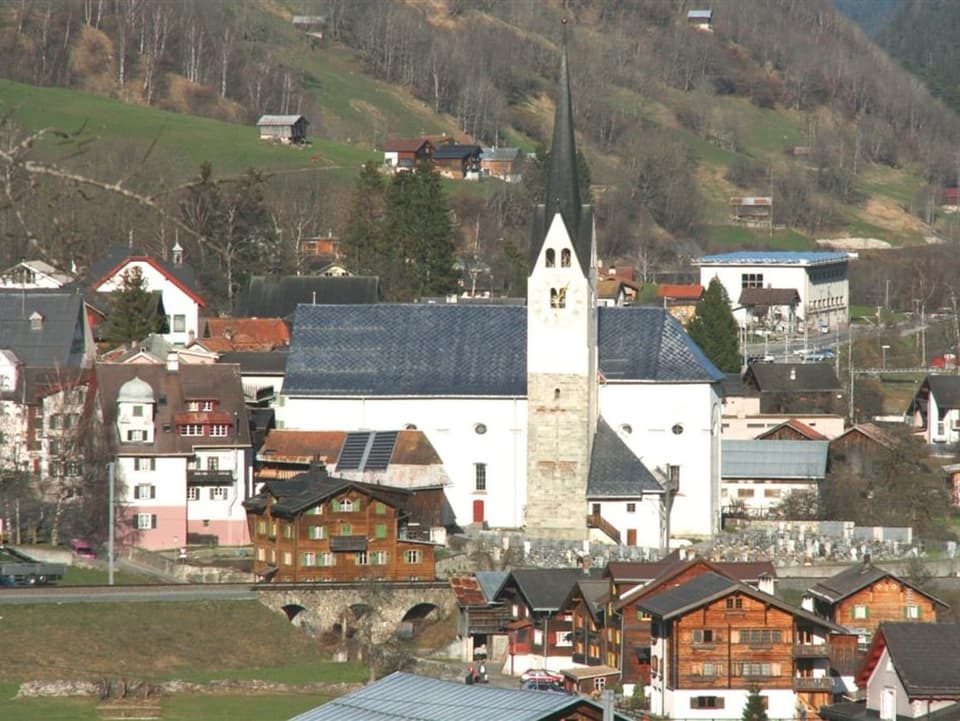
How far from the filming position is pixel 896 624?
3941 centimetres

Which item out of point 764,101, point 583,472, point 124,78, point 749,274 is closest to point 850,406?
point 583,472

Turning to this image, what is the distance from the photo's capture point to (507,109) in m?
A: 172

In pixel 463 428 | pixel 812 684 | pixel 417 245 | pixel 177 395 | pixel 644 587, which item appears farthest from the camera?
pixel 417 245

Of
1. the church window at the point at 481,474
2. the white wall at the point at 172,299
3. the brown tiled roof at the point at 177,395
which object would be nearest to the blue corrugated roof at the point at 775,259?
the white wall at the point at 172,299

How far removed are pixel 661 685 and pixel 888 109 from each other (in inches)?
6191

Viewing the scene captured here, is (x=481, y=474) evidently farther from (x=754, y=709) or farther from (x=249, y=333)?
(x=754, y=709)

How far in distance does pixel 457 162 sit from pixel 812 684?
98469mm

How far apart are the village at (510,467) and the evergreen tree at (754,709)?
0.34m

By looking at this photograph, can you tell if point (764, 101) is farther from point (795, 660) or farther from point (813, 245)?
point (795, 660)

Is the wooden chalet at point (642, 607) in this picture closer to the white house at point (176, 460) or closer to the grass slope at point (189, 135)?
the white house at point (176, 460)

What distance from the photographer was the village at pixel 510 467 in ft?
153

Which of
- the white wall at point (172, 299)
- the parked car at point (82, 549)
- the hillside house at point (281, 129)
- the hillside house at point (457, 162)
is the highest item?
the hillside house at point (281, 129)

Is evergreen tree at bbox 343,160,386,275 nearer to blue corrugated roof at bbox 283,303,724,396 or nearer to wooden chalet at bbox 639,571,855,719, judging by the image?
blue corrugated roof at bbox 283,303,724,396

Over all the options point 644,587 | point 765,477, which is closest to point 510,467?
point 765,477
